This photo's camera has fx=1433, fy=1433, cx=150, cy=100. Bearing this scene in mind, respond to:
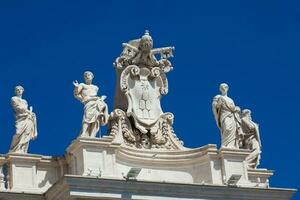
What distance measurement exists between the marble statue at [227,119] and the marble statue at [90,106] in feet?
11.6

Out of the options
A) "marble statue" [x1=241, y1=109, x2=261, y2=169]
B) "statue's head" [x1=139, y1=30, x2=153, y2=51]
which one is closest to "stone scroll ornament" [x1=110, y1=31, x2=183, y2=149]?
"statue's head" [x1=139, y1=30, x2=153, y2=51]

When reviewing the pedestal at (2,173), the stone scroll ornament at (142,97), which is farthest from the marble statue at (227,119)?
the pedestal at (2,173)

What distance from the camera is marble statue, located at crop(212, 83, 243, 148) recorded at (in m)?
40.6

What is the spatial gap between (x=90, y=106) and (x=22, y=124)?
1925 mm

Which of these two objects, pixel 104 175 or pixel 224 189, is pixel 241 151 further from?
pixel 104 175

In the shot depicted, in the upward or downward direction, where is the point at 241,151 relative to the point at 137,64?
downward

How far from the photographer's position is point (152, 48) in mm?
41125

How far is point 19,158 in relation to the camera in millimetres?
38625

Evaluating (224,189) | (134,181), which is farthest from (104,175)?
(224,189)

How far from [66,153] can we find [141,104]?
9.24ft

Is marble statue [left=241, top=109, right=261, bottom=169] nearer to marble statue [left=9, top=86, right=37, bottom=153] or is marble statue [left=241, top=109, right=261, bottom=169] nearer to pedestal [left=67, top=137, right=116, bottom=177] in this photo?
pedestal [left=67, top=137, right=116, bottom=177]

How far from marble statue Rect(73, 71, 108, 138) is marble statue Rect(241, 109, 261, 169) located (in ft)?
15.1

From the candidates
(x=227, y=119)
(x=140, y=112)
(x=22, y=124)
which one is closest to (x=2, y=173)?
(x=22, y=124)

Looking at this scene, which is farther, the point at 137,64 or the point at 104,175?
the point at 137,64
